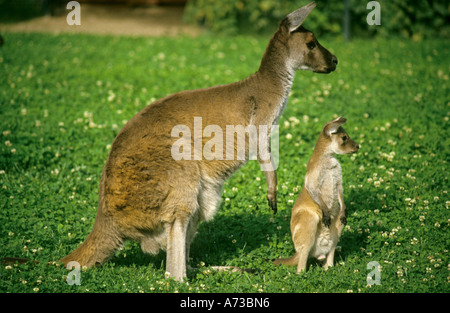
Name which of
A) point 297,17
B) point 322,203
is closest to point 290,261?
point 322,203

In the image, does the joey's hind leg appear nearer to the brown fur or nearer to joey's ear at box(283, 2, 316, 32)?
the brown fur

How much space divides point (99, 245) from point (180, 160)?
953 millimetres

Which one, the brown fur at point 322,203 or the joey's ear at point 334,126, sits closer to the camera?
the brown fur at point 322,203

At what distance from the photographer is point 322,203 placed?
4.53 m

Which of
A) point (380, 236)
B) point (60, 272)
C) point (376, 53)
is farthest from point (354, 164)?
point (376, 53)

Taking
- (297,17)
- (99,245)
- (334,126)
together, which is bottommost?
(99,245)

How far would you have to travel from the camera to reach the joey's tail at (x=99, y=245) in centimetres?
442

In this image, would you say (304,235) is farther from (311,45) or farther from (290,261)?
(311,45)

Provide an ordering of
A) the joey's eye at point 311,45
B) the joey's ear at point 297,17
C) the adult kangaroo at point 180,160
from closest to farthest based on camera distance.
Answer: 1. the adult kangaroo at point 180,160
2. the joey's ear at point 297,17
3. the joey's eye at point 311,45

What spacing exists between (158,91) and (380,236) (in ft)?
15.8

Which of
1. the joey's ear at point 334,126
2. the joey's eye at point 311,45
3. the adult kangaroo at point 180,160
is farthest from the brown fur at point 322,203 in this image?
the joey's eye at point 311,45

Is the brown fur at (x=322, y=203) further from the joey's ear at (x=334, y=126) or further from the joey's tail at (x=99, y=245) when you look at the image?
the joey's tail at (x=99, y=245)

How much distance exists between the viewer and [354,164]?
6.45m
